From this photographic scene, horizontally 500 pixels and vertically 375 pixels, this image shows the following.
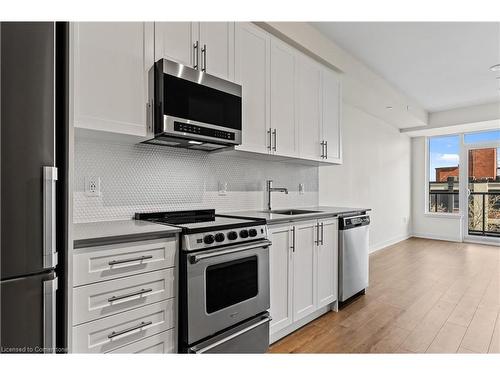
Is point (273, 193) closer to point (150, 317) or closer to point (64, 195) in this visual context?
point (150, 317)

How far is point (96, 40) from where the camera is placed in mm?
1646

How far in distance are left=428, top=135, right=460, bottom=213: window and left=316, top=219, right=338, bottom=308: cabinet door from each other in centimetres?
546

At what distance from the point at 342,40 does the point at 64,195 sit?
127 inches

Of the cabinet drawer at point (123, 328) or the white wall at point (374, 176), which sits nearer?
the cabinet drawer at point (123, 328)

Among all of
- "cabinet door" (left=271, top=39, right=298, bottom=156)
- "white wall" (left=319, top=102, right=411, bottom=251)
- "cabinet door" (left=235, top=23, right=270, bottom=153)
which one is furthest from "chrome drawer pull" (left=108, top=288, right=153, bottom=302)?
"white wall" (left=319, top=102, right=411, bottom=251)

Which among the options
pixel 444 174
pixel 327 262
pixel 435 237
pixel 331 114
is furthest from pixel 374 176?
pixel 327 262

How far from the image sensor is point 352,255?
3.09m

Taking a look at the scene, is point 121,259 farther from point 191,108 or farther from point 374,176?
point 374,176

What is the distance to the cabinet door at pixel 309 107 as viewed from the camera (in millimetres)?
2988

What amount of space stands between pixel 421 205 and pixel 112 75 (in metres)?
7.47

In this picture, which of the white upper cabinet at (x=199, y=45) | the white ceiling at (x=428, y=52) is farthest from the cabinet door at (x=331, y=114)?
the white upper cabinet at (x=199, y=45)

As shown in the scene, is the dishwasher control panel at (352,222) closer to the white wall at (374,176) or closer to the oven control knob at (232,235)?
the white wall at (374,176)

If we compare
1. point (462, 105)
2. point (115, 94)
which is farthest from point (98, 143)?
point (462, 105)

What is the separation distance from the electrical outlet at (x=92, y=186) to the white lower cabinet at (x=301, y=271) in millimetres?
1222
